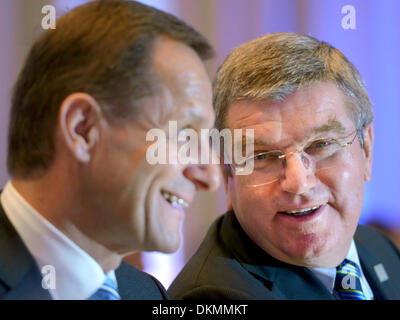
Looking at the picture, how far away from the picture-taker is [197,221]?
2096mm

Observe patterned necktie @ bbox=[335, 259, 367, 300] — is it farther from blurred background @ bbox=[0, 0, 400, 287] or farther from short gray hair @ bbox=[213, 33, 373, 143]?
blurred background @ bbox=[0, 0, 400, 287]

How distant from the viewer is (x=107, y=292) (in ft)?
3.71

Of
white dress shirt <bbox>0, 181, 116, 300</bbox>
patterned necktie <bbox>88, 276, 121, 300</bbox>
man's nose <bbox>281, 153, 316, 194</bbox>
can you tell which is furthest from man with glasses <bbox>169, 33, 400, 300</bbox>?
white dress shirt <bbox>0, 181, 116, 300</bbox>

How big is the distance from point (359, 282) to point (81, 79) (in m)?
1.05

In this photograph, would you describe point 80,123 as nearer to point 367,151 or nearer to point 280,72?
point 280,72

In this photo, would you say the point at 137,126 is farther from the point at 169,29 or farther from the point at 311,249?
the point at 311,249

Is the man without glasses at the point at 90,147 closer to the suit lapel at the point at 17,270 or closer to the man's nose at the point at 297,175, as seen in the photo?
the suit lapel at the point at 17,270

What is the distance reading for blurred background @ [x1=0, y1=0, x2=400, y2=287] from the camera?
1398 mm

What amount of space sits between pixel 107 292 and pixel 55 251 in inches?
6.4

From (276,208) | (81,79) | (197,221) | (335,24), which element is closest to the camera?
(81,79)

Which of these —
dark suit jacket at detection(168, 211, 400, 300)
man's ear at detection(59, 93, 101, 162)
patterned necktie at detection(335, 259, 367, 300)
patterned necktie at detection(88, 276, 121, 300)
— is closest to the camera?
man's ear at detection(59, 93, 101, 162)

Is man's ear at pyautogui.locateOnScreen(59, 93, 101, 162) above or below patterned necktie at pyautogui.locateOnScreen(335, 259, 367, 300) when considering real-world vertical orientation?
above
